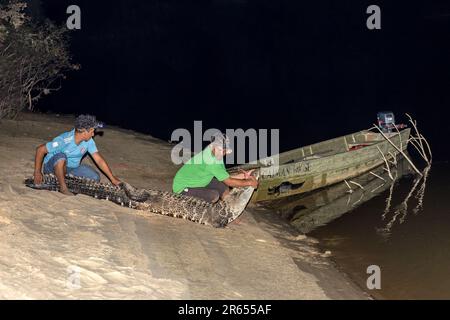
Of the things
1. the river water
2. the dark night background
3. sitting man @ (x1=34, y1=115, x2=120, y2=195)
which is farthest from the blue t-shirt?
the dark night background

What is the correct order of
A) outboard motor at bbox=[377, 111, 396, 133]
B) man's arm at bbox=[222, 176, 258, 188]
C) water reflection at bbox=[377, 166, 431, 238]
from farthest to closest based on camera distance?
outboard motor at bbox=[377, 111, 396, 133]
water reflection at bbox=[377, 166, 431, 238]
man's arm at bbox=[222, 176, 258, 188]

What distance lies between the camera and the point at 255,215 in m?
11.8

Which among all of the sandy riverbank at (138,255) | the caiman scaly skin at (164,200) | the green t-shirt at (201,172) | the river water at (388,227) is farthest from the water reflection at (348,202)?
the green t-shirt at (201,172)

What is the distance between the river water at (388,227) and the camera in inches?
355

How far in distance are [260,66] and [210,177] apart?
124ft

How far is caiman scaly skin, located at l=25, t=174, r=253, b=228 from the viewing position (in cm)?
952

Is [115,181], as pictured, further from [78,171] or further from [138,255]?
[138,255]

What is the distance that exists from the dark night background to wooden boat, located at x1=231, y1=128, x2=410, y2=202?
182 inches

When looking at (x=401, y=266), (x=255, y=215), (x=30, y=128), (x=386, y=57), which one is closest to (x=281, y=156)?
(x=255, y=215)

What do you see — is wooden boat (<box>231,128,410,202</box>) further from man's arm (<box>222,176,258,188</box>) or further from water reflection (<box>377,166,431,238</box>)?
man's arm (<box>222,176,258,188</box>)

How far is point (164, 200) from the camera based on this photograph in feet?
31.6

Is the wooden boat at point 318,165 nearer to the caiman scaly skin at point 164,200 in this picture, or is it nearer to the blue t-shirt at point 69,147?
the caiman scaly skin at point 164,200

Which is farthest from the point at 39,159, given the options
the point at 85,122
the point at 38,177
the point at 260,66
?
the point at 260,66
